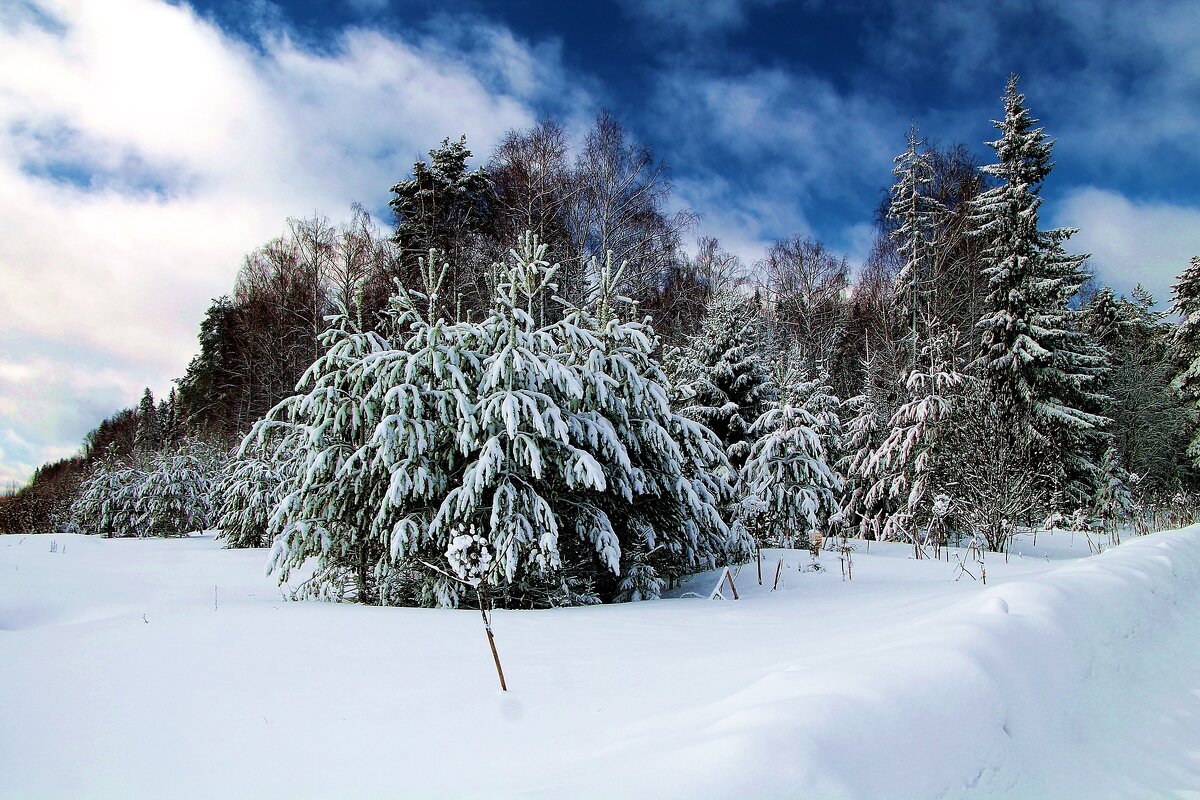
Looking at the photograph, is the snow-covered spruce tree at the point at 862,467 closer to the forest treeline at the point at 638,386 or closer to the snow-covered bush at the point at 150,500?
the forest treeline at the point at 638,386

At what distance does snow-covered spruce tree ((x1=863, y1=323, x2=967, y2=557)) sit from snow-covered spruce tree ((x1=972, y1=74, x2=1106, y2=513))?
304 centimetres

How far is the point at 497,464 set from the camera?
16.8 feet

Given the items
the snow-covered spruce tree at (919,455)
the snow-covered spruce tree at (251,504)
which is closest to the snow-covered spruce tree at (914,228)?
the snow-covered spruce tree at (919,455)

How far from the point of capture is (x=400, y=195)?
21156mm

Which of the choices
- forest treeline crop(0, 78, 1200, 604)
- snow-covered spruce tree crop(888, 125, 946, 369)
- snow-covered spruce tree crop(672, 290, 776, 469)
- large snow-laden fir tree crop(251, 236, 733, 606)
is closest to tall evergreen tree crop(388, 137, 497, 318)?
forest treeline crop(0, 78, 1200, 604)

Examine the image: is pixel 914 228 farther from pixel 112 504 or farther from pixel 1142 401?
Result: pixel 112 504

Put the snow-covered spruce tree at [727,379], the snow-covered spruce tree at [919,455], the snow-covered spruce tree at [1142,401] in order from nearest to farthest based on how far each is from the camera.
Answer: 1. the snow-covered spruce tree at [919,455]
2. the snow-covered spruce tree at [727,379]
3. the snow-covered spruce tree at [1142,401]

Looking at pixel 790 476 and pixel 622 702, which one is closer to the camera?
pixel 622 702

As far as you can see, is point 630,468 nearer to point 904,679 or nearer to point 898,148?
point 904,679

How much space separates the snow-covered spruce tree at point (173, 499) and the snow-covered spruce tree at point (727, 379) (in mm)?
11834

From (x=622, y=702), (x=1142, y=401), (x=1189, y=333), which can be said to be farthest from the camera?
(x=1189, y=333)

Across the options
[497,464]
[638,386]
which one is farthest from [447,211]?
[497,464]

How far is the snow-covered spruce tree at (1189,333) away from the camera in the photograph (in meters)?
25.4

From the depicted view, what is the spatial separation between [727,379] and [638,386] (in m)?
7.98
